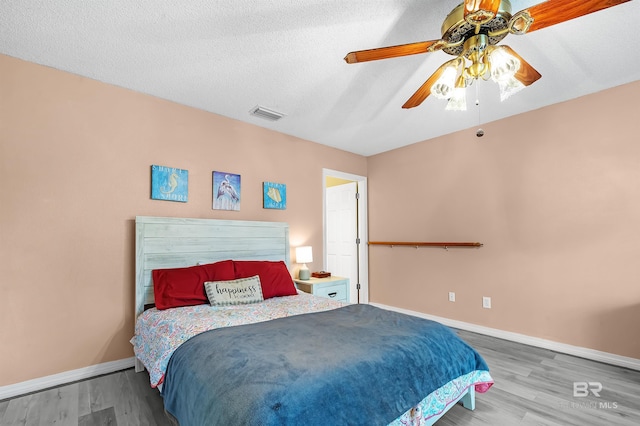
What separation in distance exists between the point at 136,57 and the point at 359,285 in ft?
13.1

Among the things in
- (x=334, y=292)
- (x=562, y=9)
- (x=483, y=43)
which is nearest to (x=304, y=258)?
(x=334, y=292)

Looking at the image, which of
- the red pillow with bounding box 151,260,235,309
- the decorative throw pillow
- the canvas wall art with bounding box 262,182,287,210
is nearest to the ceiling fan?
Result: the decorative throw pillow

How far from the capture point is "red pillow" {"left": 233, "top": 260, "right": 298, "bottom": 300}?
2865 mm

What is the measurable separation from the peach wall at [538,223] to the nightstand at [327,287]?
3.39ft

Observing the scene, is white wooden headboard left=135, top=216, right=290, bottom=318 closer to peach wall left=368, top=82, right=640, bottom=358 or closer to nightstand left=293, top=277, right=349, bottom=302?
nightstand left=293, top=277, right=349, bottom=302

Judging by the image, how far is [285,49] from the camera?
217cm

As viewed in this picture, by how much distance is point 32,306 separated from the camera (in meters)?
2.26

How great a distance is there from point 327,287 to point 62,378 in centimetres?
247

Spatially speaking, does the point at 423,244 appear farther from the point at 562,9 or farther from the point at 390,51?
the point at 562,9

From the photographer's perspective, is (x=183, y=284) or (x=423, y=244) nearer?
(x=183, y=284)

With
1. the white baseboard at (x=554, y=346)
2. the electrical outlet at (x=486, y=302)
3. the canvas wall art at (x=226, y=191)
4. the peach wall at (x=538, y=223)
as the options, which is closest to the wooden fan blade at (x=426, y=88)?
the peach wall at (x=538, y=223)
